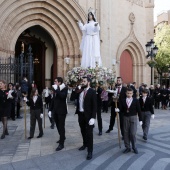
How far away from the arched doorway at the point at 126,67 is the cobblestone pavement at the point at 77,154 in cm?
1704

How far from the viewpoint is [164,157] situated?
18.3 feet

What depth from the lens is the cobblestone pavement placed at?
4.98 meters

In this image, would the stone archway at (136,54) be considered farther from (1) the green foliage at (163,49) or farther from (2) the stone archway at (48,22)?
(1) the green foliage at (163,49)

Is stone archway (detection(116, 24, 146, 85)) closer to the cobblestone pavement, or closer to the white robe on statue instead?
the white robe on statue

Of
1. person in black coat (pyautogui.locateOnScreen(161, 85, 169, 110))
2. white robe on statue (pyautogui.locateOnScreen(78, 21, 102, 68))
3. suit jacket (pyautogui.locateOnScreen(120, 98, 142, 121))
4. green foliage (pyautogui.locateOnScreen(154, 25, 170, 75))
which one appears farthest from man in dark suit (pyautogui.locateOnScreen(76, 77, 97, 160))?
green foliage (pyautogui.locateOnScreen(154, 25, 170, 75))

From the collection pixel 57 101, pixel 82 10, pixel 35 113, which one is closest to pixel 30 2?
pixel 82 10

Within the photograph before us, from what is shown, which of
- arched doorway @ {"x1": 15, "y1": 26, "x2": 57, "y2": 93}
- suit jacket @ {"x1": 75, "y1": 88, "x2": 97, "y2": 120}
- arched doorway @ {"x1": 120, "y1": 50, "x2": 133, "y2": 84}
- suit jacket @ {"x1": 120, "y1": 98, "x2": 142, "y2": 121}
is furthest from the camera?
arched doorway @ {"x1": 120, "y1": 50, "x2": 133, "y2": 84}

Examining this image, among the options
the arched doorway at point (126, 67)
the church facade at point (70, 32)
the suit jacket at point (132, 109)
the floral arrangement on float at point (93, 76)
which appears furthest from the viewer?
the arched doorway at point (126, 67)

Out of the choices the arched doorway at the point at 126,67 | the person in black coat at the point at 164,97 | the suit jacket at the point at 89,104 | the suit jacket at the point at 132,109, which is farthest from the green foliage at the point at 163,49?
the suit jacket at the point at 89,104

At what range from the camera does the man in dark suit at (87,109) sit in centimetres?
555

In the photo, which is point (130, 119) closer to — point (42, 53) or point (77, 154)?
point (77, 154)

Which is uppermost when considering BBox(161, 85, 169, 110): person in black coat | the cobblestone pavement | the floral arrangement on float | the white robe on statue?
the white robe on statue

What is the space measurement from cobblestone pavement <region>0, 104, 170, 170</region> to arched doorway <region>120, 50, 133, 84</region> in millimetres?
17041

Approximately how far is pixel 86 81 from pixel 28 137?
288 centimetres
